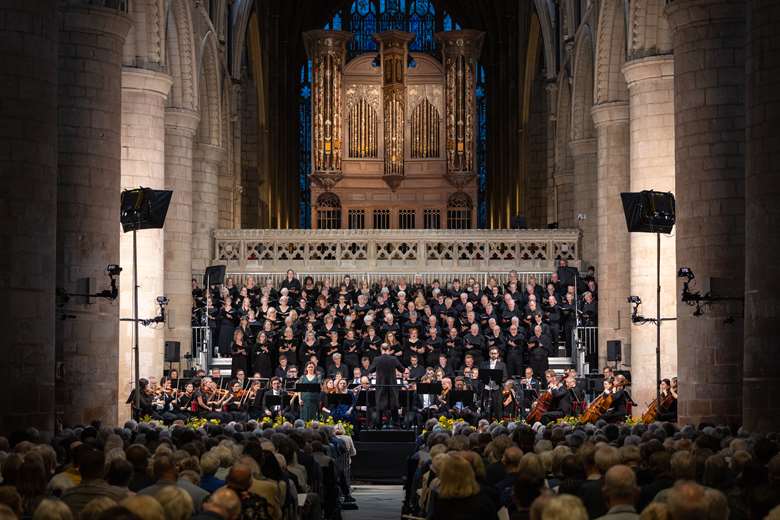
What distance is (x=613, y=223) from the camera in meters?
23.6

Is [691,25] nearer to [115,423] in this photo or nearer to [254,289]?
[115,423]

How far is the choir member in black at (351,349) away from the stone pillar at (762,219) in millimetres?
9261

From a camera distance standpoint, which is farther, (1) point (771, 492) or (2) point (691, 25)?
(2) point (691, 25)

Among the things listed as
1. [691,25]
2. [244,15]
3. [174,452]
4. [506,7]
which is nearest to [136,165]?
[691,25]

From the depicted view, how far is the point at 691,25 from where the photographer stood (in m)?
16.2

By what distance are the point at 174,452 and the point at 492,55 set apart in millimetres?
33595

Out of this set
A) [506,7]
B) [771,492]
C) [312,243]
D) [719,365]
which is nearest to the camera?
[771,492]

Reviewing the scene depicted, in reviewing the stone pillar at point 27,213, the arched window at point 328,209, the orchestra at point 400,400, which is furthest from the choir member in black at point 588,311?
the arched window at point 328,209

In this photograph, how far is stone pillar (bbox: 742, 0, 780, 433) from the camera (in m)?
12.9

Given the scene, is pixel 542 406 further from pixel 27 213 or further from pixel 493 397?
pixel 27 213

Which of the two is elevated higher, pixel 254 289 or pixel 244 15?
pixel 244 15

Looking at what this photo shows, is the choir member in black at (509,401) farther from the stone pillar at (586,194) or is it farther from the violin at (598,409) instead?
the stone pillar at (586,194)

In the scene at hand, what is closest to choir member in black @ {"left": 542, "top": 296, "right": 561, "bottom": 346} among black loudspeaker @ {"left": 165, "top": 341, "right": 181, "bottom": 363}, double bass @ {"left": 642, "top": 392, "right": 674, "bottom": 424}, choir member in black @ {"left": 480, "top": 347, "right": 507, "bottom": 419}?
choir member in black @ {"left": 480, "top": 347, "right": 507, "bottom": 419}

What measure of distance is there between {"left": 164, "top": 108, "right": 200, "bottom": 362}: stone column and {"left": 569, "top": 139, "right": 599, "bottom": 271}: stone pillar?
755 cm
